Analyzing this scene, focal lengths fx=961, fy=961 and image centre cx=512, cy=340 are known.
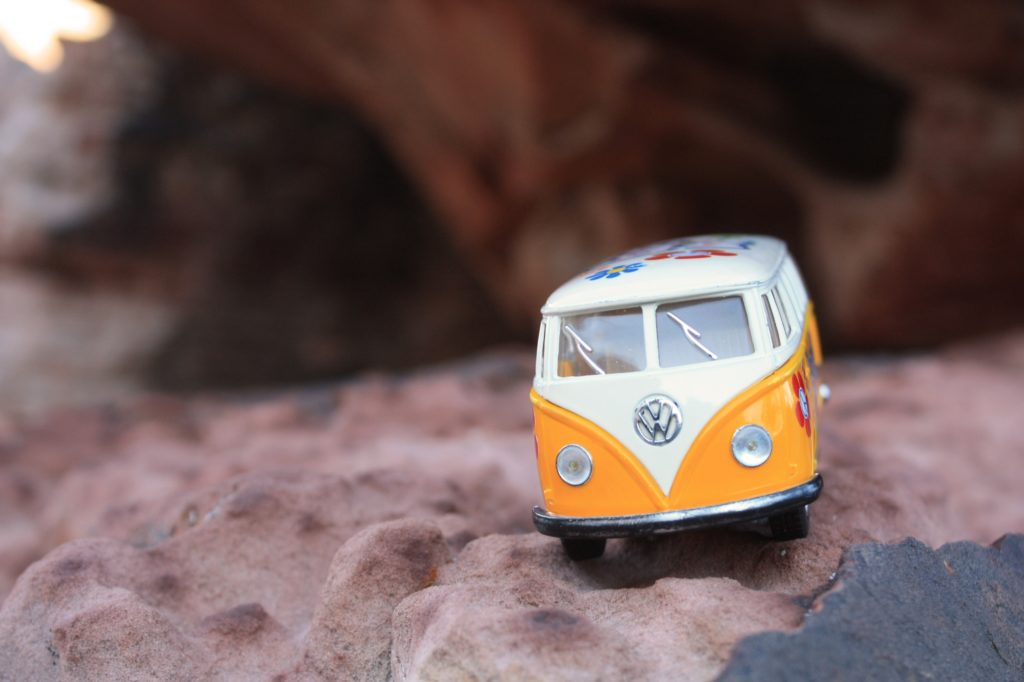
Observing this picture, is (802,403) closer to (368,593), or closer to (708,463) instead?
(708,463)

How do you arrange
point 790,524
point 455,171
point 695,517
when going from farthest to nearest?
1. point 455,171
2. point 790,524
3. point 695,517

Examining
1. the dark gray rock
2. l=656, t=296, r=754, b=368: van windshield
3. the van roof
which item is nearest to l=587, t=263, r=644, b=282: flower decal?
the van roof

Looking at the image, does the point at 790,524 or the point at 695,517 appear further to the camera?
the point at 790,524

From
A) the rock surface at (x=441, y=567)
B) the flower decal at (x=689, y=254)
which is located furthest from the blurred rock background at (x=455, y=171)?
the flower decal at (x=689, y=254)

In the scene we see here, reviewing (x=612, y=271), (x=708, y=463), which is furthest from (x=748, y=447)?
(x=612, y=271)

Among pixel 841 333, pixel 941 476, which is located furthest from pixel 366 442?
pixel 841 333

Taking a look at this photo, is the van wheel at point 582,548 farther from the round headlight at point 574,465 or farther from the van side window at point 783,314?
the van side window at point 783,314
